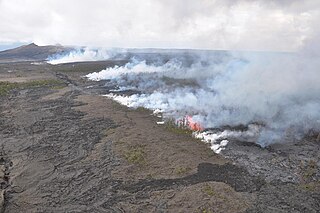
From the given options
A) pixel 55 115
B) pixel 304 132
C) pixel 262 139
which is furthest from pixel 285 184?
pixel 55 115

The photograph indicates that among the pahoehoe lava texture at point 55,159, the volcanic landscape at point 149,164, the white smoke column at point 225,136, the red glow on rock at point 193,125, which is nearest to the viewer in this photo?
the volcanic landscape at point 149,164

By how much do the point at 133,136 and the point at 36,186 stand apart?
383 inches

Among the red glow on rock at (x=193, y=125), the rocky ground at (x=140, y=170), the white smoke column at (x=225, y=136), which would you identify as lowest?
the rocky ground at (x=140, y=170)

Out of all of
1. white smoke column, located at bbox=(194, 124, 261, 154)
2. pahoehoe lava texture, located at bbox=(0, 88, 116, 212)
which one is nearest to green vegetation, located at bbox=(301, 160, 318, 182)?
white smoke column, located at bbox=(194, 124, 261, 154)

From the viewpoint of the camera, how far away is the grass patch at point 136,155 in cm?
2277

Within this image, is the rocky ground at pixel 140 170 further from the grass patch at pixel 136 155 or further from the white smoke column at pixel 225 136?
the white smoke column at pixel 225 136

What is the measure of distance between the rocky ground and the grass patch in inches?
2.6

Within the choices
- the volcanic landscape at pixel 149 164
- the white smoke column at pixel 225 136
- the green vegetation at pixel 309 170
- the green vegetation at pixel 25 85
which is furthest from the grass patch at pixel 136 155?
the green vegetation at pixel 25 85

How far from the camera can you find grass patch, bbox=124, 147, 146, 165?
22.8m

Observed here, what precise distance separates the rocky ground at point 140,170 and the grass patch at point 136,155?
0.07 meters

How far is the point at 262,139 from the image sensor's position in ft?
88.3

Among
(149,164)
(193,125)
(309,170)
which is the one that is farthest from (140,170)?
(309,170)

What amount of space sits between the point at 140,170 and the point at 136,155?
7.49ft

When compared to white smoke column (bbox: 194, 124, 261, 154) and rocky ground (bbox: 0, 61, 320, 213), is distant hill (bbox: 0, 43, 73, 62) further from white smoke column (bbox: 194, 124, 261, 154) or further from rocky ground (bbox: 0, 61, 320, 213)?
white smoke column (bbox: 194, 124, 261, 154)
